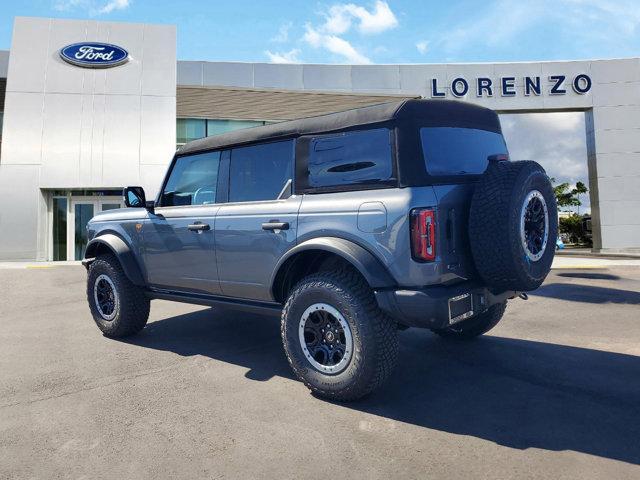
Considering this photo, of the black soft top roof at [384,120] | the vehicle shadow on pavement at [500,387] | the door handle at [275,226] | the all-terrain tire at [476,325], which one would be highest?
the black soft top roof at [384,120]

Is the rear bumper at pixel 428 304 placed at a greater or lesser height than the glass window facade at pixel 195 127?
lesser

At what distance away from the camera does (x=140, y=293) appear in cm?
455

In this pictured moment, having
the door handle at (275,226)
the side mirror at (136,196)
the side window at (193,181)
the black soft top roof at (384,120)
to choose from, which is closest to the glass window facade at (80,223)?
the side mirror at (136,196)

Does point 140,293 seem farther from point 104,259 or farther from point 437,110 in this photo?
point 437,110

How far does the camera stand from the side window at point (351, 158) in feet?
9.43

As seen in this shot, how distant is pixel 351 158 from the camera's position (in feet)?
9.97

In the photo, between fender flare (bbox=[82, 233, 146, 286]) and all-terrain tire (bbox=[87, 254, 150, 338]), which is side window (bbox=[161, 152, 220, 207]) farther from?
all-terrain tire (bbox=[87, 254, 150, 338])

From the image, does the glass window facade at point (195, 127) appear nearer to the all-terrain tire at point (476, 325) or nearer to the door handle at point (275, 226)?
the all-terrain tire at point (476, 325)

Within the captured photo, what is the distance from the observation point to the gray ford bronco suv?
106 inches

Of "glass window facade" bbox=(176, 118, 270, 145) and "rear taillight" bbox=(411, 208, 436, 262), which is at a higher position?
"glass window facade" bbox=(176, 118, 270, 145)

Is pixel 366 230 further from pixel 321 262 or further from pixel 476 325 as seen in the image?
pixel 476 325

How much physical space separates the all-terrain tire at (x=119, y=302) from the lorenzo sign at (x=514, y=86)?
57.7 feet

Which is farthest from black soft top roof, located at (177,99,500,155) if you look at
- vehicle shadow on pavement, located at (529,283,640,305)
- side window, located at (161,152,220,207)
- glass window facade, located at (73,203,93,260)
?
glass window facade, located at (73,203,93,260)

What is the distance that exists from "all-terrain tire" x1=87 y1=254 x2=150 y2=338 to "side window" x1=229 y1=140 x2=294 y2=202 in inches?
68.0
